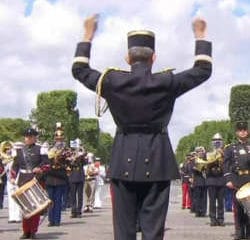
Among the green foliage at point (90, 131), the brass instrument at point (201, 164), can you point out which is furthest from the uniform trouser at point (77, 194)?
the green foliage at point (90, 131)

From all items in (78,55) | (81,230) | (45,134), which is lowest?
(81,230)

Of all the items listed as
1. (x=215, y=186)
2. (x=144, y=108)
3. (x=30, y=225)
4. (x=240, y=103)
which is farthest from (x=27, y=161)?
(x=240, y=103)

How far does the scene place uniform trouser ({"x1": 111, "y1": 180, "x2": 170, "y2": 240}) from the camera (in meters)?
5.78

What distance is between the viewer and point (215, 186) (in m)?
16.7

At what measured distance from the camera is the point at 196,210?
2161 centimetres

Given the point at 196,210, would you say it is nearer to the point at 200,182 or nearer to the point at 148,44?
the point at 200,182

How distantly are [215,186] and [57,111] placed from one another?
65312mm

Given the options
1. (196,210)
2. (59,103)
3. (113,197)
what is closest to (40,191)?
(113,197)

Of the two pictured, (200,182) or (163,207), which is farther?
(200,182)

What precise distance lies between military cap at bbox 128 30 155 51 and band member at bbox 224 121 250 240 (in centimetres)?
704

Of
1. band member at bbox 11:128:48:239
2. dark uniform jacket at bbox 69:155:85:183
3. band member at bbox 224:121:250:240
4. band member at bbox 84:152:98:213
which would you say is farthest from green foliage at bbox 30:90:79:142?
band member at bbox 224:121:250:240

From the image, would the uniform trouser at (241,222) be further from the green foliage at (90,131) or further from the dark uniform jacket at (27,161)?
the green foliage at (90,131)

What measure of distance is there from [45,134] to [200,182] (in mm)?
53132

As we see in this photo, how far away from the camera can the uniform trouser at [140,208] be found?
578 centimetres
